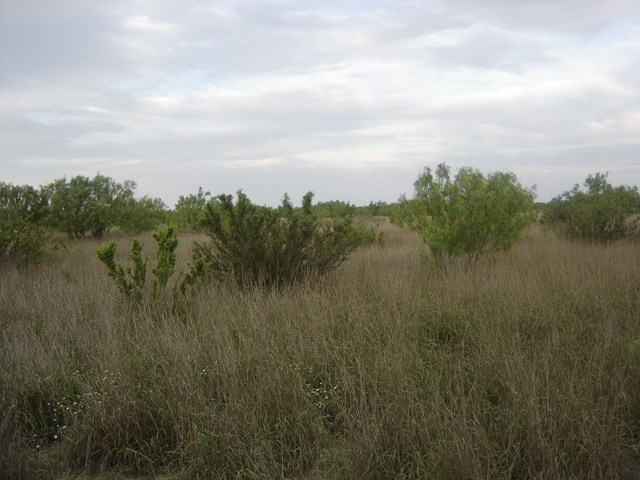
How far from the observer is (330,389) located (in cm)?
382

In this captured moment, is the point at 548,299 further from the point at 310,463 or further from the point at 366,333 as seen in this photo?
the point at 310,463

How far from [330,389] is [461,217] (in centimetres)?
630

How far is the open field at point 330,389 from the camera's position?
2918mm

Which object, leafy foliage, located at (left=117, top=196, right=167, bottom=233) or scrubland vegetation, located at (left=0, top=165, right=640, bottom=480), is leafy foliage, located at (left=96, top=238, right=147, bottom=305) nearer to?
scrubland vegetation, located at (left=0, top=165, right=640, bottom=480)

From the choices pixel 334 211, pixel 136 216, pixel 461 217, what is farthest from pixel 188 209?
pixel 461 217

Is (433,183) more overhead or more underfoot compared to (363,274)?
more overhead

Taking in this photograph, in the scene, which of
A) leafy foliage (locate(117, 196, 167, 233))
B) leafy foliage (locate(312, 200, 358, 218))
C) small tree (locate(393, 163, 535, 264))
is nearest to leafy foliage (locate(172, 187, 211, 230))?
leafy foliage (locate(117, 196, 167, 233))

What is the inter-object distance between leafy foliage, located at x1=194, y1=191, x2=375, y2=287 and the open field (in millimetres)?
1403

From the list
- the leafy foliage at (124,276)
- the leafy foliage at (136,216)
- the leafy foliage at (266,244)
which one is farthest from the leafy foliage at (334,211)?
the leafy foliage at (136,216)

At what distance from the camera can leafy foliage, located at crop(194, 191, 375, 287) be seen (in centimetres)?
729

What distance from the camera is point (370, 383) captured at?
3.67m

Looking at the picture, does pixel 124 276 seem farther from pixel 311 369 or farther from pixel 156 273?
pixel 311 369

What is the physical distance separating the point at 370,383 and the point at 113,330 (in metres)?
2.64

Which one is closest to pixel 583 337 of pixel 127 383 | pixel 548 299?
pixel 548 299
